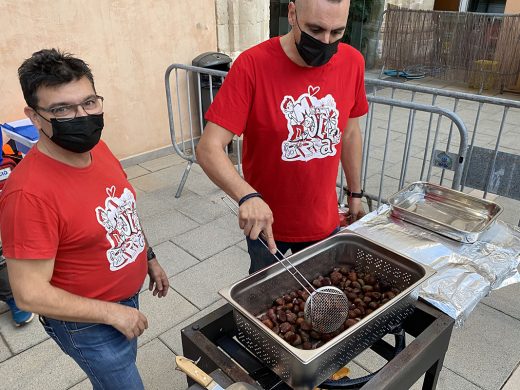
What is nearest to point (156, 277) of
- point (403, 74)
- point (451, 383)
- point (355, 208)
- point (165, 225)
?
point (355, 208)

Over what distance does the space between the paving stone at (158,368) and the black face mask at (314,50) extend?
76.2 inches

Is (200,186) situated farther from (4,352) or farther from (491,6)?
(491,6)

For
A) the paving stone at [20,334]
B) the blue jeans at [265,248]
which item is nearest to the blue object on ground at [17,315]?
the paving stone at [20,334]

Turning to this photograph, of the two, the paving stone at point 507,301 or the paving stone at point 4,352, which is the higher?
the paving stone at point 507,301

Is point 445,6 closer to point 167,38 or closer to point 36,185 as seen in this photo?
point 167,38

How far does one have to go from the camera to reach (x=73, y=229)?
1460 millimetres

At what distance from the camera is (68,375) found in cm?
255

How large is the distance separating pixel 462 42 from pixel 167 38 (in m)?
6.73

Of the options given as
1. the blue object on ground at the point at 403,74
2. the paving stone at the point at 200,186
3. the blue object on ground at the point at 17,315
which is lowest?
the paving stone at the point at 200,186

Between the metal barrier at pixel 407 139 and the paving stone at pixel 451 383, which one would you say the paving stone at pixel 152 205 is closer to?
the metal barrier at pixel 407 139

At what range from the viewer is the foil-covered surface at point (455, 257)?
1.60m

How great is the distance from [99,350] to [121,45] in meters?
4.25

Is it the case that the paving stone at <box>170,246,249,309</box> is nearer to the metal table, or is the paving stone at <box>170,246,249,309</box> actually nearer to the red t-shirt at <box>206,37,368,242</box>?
the red t-shirt at <box>206,37,368,242</box>

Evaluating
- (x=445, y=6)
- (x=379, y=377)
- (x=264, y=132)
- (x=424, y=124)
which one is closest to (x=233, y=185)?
Result: (x=264, y=132)
